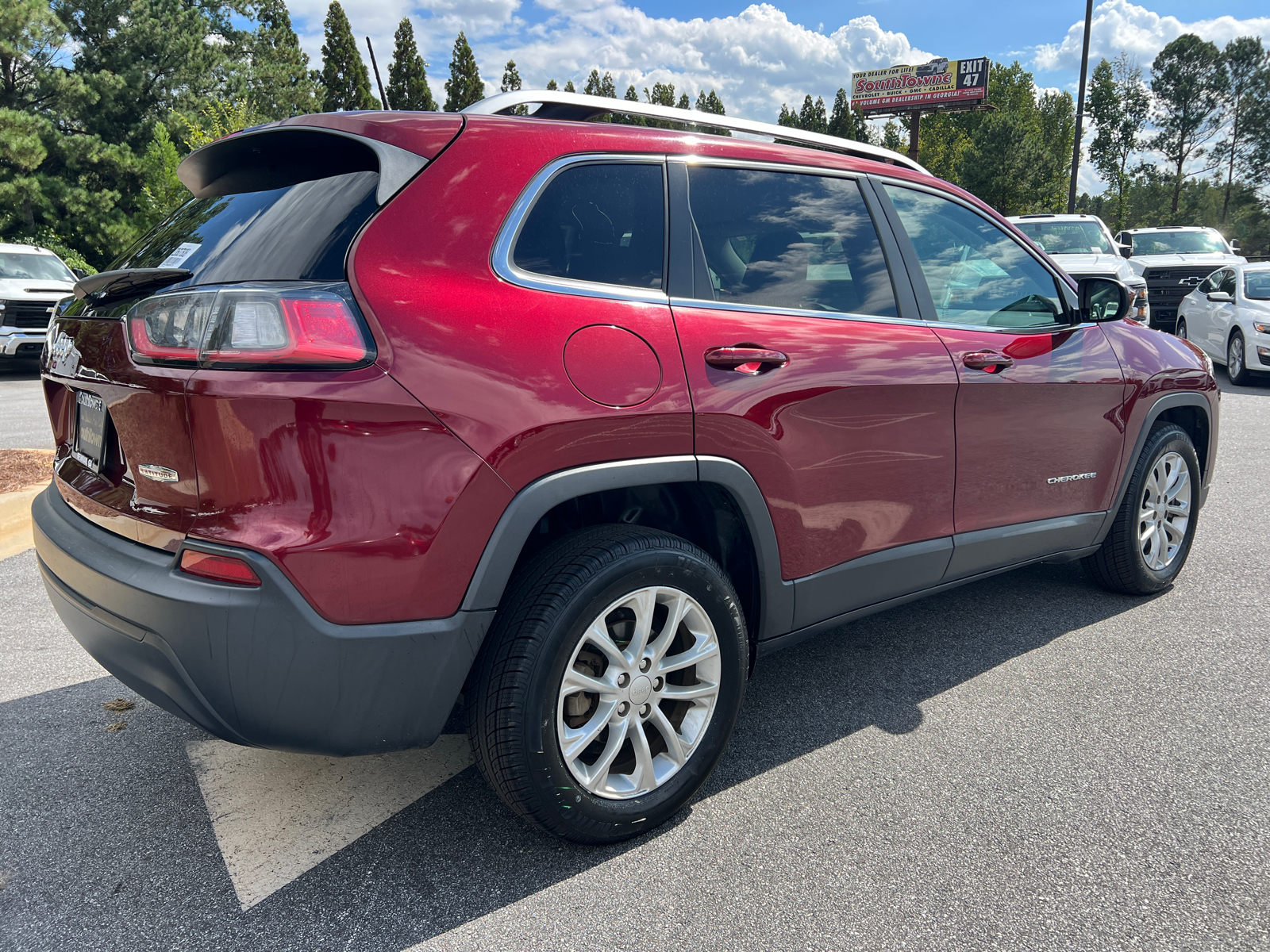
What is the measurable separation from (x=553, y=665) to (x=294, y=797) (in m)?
1.03

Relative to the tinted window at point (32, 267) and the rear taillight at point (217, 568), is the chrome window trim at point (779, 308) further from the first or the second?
the tinted window at point (32, 267)

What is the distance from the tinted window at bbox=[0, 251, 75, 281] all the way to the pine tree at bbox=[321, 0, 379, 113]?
2798 cm

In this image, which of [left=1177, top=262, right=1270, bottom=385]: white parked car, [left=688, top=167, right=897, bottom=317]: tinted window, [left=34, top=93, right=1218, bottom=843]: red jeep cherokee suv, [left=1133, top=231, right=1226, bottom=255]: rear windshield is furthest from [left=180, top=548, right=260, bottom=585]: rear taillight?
[left=1133, top=231, right=1226, bottom=255]: rear windshield

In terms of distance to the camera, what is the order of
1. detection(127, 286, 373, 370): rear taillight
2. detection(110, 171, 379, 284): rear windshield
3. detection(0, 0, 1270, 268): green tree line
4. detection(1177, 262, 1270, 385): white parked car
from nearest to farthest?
detection(127, 286, 373, 370): rear taillight, detection(110, 171, 379, 284): rear windshield, detection(1177, 262, 1270, 385): white parked car, detection(0, 0, 1270, 268): green tree line

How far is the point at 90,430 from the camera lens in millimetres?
2309

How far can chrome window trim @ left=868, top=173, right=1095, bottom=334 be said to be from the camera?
3.09m

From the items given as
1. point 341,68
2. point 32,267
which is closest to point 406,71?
point 341,68

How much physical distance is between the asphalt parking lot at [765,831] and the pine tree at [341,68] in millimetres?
42039

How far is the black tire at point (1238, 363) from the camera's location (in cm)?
1157

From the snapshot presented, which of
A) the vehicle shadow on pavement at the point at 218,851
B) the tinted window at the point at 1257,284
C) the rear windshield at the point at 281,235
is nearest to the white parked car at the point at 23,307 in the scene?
the vehicle shadow on pavement at the point at 218,851

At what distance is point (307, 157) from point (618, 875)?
1.95 metres

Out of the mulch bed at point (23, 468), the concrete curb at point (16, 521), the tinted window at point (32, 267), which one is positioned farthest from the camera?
the tinted window at point (32, 267)

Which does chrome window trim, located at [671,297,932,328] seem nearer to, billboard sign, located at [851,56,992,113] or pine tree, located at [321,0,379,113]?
pine tree, located at [321,0,379,113]

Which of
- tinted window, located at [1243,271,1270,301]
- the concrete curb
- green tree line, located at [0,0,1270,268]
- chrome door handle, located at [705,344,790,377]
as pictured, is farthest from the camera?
green tree line, located at [0,0,1270,268]
